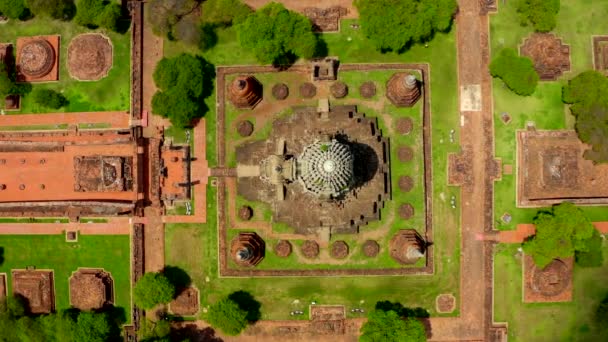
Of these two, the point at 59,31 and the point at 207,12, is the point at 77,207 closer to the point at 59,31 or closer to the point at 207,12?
the point at 59,31

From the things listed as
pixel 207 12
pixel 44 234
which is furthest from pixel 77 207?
pixel 207 12

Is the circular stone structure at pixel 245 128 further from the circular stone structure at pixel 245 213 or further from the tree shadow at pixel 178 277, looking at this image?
the tree shadow at pixel 178 277

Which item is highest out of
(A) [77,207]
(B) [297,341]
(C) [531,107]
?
(C) [531,107]

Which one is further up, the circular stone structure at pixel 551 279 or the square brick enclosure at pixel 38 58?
→ the square brick enclosure at pixel 38 58

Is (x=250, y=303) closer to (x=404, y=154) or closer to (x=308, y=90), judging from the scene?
(x=404, y=154)

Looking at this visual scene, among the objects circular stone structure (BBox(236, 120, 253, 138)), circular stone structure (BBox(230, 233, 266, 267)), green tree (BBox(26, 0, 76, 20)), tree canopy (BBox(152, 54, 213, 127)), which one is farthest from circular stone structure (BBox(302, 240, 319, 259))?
green tree (BBox(26, 0, 76, 20))

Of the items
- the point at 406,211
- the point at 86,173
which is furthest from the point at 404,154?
the point at 86,173

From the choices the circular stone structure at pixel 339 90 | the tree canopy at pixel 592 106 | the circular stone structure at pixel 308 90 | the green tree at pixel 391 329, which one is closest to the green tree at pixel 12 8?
the circular stone structure at pixel 308 90
